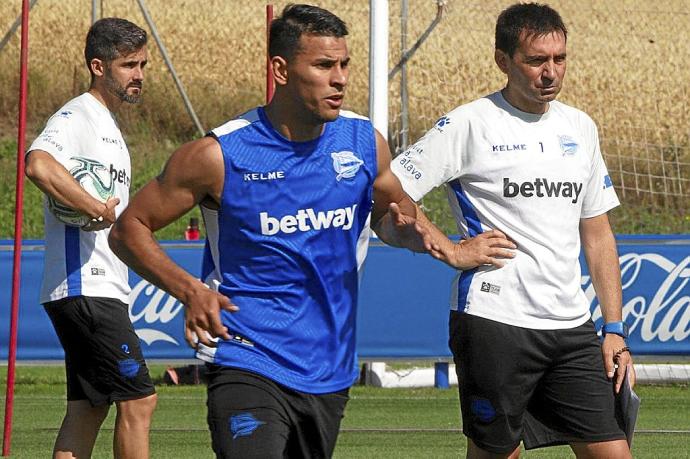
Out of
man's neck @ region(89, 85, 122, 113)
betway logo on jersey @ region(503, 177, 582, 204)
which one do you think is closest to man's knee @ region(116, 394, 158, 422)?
man's neck @ region(89, 85, 122, 113)

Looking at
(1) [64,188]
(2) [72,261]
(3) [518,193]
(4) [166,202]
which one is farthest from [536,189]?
(2) [72,261]

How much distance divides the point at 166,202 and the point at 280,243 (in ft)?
1.29

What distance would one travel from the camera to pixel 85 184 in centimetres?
649

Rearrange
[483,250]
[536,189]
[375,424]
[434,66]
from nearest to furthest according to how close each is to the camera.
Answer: [483,250] < [536,189] < [375,424] < [434,66]

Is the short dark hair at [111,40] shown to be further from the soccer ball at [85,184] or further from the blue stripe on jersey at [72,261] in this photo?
the blue stripe on jersey at [72,261]

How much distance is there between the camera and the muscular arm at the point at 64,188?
6.24 metres

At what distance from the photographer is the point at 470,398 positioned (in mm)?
5652

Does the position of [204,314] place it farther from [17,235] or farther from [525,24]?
[17,235]

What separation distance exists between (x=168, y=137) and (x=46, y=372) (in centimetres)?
544

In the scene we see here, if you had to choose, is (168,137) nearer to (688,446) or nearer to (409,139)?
(409,139)

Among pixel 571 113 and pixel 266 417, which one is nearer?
pixel 266 417

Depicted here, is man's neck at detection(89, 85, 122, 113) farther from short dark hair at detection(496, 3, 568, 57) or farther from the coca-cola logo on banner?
the coca-cola logo on banner

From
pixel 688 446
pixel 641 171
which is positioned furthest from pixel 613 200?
pixel 641 171

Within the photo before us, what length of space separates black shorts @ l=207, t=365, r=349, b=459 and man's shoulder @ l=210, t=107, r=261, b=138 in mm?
767
